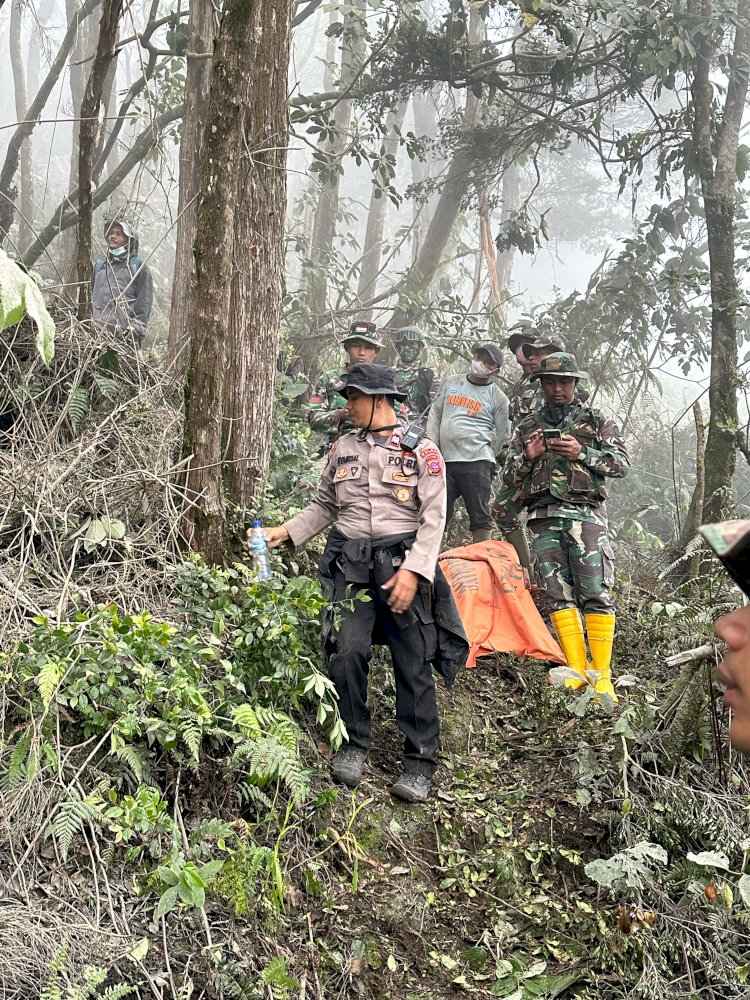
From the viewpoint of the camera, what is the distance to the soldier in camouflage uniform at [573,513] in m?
5.31

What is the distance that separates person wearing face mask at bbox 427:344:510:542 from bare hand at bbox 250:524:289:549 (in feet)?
10.1

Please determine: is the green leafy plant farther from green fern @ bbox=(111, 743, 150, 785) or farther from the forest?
green fern @ bbox=(111, 743, 150, 785)

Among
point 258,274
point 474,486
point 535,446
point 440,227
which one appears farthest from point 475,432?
point 440,227

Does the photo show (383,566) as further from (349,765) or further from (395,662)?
(349,765)

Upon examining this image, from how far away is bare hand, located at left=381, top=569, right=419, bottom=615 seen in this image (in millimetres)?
3869

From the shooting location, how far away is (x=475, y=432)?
7.09 metres

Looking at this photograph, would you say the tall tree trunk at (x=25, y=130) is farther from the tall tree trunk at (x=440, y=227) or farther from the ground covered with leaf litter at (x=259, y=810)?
the tall tree trunk at (x=440, y=227)

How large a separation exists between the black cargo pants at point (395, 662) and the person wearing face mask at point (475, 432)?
10.3 ft

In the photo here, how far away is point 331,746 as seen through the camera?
406 centimetres

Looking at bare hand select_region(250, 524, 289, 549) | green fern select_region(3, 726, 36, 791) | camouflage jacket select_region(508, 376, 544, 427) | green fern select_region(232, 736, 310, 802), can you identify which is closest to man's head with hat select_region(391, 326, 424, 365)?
camouflage jacket select_region(508, 376, 544, 427)

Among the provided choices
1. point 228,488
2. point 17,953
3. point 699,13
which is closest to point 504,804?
point 228,488

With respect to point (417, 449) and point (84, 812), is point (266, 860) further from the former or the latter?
point (417, 449)

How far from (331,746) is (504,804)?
917 mm

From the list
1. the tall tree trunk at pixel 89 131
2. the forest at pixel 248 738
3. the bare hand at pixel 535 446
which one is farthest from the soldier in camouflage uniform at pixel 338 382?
the tall tree trunk at pixel 89 131
